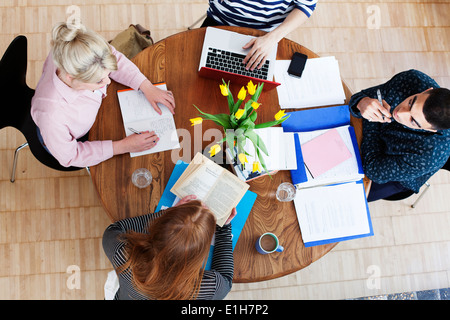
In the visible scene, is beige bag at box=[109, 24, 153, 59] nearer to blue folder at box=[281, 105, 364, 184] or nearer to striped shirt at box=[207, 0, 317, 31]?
striped shirt at box=[207, 0, 317, 31]

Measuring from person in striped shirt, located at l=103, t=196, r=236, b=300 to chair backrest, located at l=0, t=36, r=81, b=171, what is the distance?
61 centimetres

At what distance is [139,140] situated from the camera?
1.43m

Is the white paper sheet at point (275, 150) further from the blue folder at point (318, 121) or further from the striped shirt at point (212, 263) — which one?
the striped shirt at point (212, 263)

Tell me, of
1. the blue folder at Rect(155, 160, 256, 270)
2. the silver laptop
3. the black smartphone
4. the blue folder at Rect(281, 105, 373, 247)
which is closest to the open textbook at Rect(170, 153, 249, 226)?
the blue folder at Rect(155, 160, 256, 270)

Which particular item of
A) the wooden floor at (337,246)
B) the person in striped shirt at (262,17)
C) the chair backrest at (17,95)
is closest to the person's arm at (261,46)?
the person in striped shirt at (262,17)

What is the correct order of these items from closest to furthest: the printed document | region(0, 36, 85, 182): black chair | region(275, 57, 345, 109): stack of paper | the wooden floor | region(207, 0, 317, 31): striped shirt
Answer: region(0, 36, 85, 182): black chair, the printed document, region(275, 57, 345, 109): stack of paper, region(207, 0, 317, 31): striped shirt, the wooden floor

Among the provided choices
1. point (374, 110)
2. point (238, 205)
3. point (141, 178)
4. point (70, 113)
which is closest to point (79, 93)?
point (70, 113)

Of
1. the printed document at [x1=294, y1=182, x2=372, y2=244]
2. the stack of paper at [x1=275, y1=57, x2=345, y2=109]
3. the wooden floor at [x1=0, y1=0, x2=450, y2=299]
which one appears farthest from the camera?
the wooden floor at [x1=0, y1=0, x2=450, y2=299]

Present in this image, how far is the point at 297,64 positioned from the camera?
5.27 feet

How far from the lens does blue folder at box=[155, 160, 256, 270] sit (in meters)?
1.44

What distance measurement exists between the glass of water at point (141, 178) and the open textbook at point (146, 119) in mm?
98
